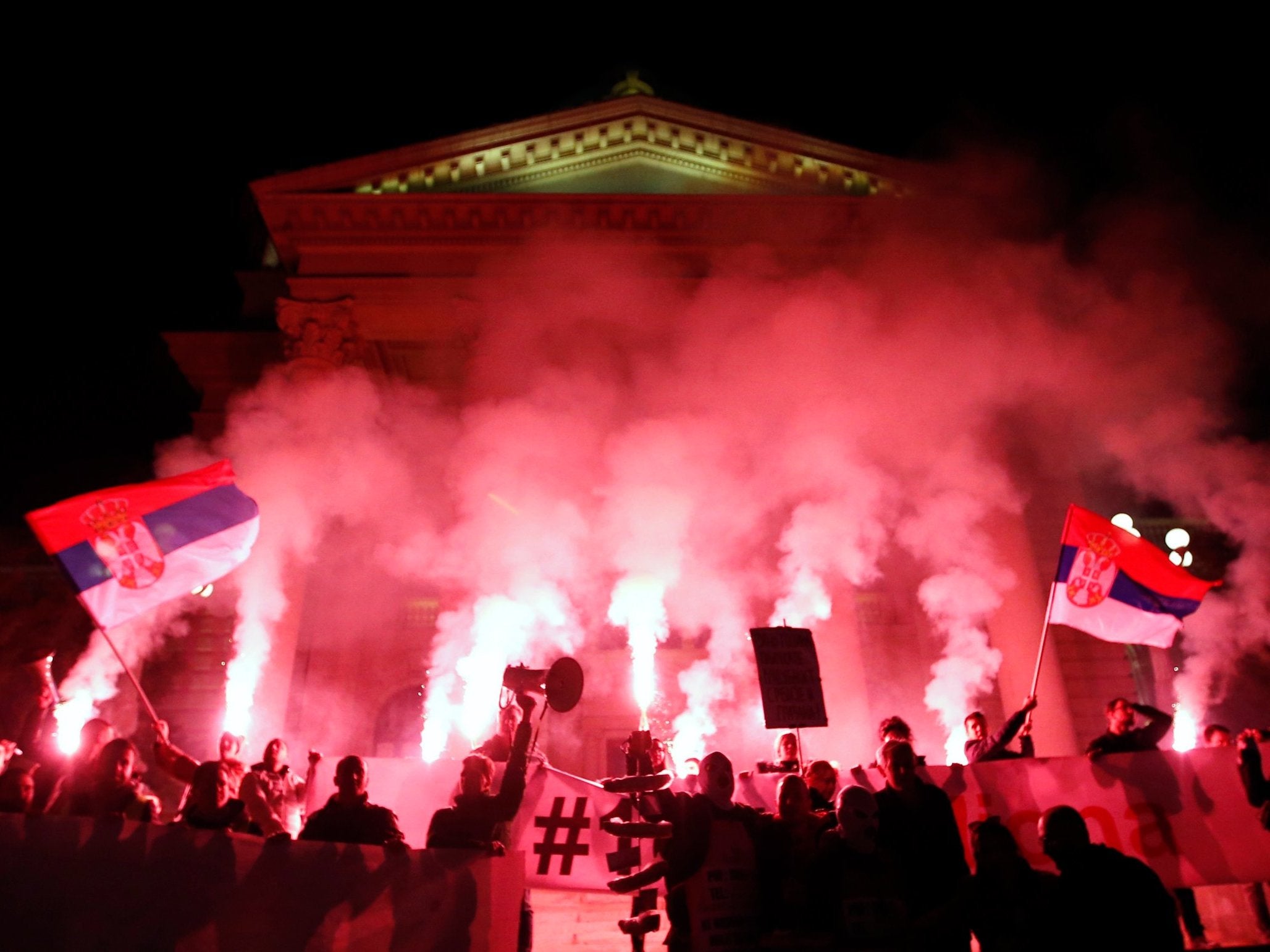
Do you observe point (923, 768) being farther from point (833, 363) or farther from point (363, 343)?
point (363, 343)

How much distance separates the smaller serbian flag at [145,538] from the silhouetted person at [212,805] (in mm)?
1134

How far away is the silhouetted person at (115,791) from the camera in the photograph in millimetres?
3344

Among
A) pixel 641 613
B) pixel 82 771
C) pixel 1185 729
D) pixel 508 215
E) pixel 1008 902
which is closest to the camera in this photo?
pixel 1008 902

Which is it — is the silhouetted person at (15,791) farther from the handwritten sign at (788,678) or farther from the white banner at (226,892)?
the handwritten sign at (788,678)

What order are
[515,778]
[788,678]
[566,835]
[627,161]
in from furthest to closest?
[627,161], [788,678], [566,835], [515,778]

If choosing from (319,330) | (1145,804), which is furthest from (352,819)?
(319,330)

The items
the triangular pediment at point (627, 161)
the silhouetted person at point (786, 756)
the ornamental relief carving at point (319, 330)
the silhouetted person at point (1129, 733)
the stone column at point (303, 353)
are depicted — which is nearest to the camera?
the silhouetted person at point (1129, 733)

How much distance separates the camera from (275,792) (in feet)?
15.1

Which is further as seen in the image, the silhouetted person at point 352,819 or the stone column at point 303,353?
the stone column at point 303,353

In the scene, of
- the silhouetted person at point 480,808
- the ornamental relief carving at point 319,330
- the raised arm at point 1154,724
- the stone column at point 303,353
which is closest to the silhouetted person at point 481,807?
the silhouetted person at point 480,808

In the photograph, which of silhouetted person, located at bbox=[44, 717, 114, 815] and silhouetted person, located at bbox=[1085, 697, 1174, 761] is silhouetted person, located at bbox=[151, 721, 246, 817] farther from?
silhouetted person, located at bbox=[1085, 697, 1174, 761]

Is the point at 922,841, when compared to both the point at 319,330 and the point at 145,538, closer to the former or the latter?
the point at 145,538

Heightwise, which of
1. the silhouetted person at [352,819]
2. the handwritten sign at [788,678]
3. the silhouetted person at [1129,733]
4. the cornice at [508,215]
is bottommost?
the silhouetted person at [352,819]

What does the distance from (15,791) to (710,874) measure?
2.88 meters
